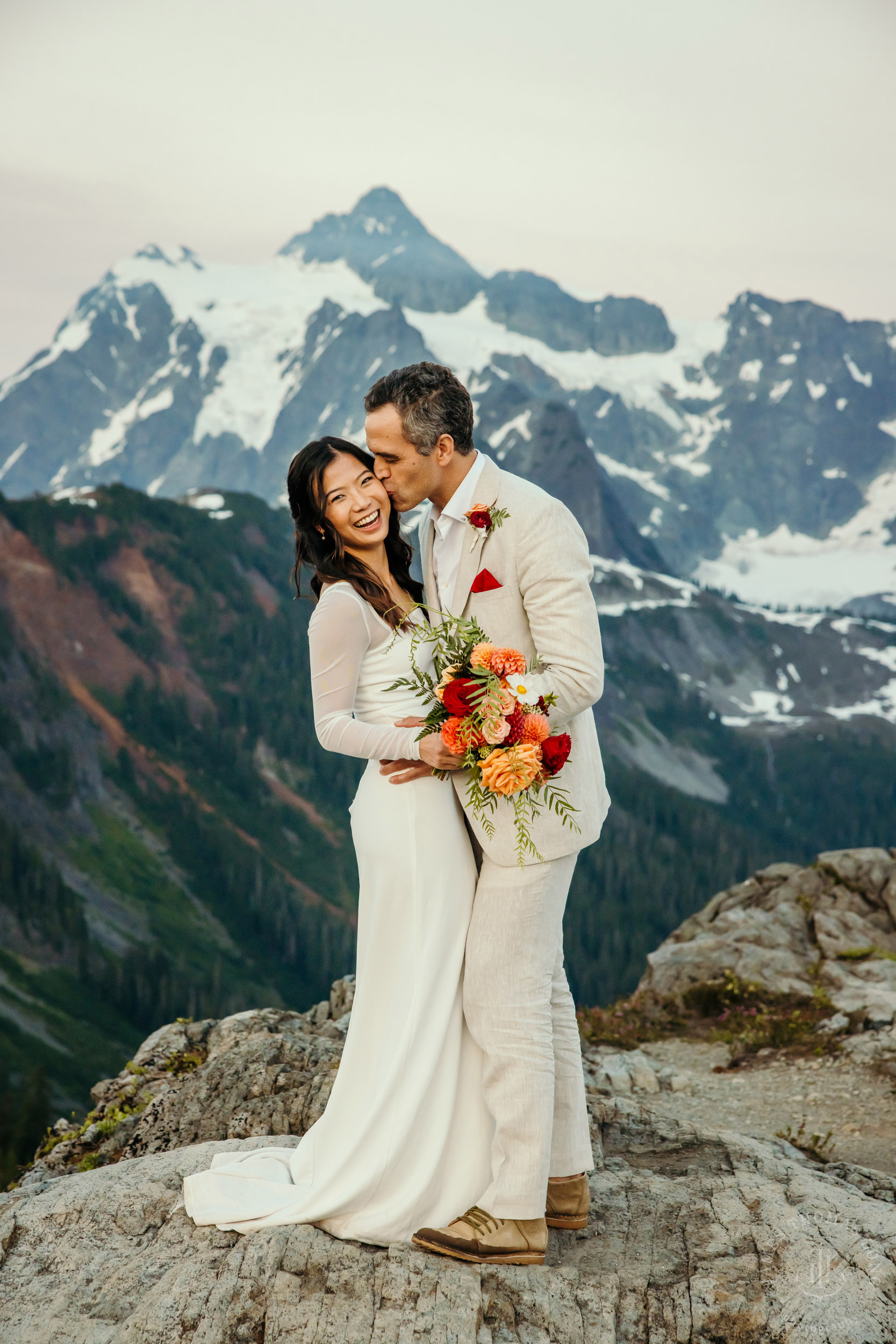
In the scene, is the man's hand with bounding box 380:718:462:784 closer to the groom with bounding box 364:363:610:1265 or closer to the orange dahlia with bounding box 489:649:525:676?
the groom with bounding box 364:363:610:1265

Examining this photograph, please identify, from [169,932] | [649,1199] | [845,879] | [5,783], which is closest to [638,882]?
[169,932]

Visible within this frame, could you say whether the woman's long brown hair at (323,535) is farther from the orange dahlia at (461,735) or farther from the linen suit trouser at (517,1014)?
the linen suit trouser at (517,1014)

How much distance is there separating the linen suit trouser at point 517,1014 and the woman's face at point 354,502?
1899 millimetres

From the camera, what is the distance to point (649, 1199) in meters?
6.55

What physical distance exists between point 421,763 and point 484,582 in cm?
104

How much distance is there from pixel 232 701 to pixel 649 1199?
476 feet

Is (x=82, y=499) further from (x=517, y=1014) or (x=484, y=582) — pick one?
(x=517, y=1014)

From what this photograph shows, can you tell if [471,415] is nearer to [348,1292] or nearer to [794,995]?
[348,1292]

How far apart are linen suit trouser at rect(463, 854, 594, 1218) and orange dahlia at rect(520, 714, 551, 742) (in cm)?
83

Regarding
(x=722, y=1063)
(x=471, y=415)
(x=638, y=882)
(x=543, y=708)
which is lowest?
(x=638, y=882)

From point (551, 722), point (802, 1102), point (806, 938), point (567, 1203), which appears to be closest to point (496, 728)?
point (551, 722)

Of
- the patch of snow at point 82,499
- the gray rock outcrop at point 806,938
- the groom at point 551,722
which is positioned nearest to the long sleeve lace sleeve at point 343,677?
the groom at point 551,722

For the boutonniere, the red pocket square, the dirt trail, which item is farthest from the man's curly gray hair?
the dirt trail

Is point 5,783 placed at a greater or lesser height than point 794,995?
lesser
